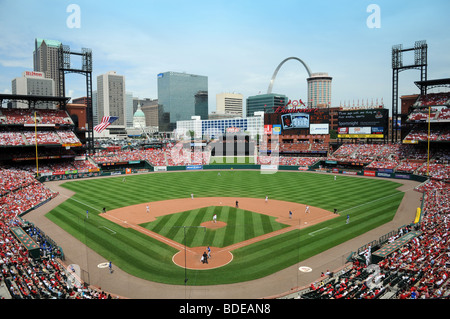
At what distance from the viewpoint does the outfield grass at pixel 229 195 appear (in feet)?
66.1

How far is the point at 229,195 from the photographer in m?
43.5

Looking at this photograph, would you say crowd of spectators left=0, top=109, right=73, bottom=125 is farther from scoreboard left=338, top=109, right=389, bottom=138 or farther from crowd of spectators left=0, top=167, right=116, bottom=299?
scoreboard left=338, top=109, right=389, bottom=138

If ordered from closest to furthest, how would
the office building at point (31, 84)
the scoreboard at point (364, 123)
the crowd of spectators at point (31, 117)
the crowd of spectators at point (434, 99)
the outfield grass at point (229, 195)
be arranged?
1. the outfield grass at point (229, 195)
2. the crowd of spectators at point (31, 117)
3. the crowd of spectators at point (434, 99)
4. the scoreboard at point (364, 123)
5. the office building at point (31, 84)

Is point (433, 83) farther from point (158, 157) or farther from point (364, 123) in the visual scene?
point (158, 157)

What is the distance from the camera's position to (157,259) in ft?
70.0

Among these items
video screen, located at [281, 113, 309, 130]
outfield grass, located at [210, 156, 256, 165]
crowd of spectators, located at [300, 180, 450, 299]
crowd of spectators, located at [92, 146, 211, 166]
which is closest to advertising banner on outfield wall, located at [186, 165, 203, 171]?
crowd of spectators, located at [92, 146, 211, 166]

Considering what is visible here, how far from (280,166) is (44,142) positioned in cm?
4952

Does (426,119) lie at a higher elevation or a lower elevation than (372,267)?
higher

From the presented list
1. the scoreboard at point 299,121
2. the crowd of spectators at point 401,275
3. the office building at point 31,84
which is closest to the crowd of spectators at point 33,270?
the crowd of spectators at point 401,275

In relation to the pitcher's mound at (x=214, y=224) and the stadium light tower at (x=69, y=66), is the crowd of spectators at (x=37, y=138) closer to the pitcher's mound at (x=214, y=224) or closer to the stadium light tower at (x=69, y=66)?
the stadium light tower at (x=69, y=66)
